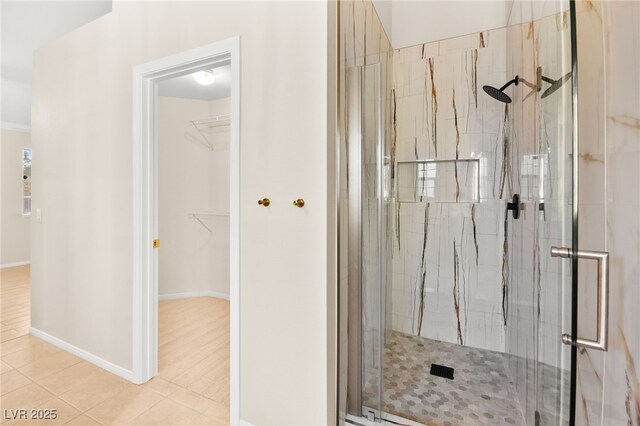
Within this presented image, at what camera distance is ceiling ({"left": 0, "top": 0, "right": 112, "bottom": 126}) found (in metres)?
2.49

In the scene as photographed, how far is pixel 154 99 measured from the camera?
202 cm

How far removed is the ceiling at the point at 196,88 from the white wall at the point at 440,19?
179cm

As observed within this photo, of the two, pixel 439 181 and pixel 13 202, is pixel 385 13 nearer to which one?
pixel 439 181

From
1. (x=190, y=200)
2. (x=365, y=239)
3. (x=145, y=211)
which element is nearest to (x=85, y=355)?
(x=145, y=211)

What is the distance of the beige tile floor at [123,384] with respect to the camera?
5.60 ft

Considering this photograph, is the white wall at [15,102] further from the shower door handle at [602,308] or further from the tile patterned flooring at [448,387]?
the shower door handle at [602,308]

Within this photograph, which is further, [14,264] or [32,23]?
[14,264]

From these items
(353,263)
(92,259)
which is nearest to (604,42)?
(353,263)

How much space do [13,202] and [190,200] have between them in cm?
438

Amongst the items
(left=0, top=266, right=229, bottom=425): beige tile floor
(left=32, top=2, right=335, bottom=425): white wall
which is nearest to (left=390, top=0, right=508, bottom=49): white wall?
(left=32, top=2, right=335, bottom=425): white wall

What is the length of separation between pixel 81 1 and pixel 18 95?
10.7 ft

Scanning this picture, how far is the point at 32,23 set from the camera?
107 inches

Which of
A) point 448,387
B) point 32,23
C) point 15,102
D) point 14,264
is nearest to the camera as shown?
point 448,387

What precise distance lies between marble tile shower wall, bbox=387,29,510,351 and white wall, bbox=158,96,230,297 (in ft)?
7.70
